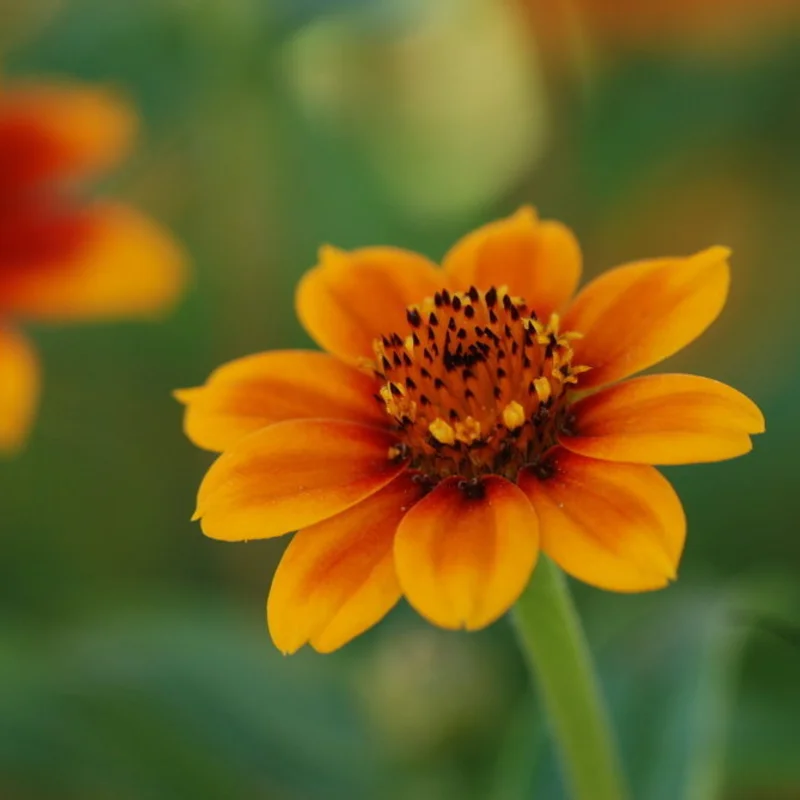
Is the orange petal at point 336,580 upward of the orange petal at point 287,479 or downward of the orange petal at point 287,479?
downward

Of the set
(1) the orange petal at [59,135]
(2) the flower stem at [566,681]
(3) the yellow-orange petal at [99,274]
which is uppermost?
(1) the orange petal at [59,135]

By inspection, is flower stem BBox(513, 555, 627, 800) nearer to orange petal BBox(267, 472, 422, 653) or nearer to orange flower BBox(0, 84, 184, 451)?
orange petal BBox(267, 472, 422, 653)

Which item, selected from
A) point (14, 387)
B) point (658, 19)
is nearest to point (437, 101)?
point (658, 19)

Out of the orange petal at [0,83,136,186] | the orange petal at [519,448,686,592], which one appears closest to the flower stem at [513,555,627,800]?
the orange petal at [519,448,686,592]

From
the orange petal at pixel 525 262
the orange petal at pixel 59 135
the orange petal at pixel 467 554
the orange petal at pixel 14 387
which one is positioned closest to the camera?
the orange petal at pixel 467 554

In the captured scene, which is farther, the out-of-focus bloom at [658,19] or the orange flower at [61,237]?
the out-of-focus bloom at [658,19]

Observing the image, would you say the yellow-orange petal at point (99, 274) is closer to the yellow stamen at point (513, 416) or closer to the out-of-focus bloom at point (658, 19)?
the yellow stamen at point (513, 416)

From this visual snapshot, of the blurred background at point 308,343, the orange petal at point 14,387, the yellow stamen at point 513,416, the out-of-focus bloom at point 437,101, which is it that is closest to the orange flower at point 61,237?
the orange petal at point 14,387

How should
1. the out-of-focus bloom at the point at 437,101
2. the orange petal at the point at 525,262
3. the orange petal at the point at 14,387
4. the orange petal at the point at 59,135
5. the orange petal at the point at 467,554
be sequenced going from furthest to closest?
the out-of-focus bloom at the point at 437,101
the orange petal at the point at 59,135
the orange petal at the point at 14,387
the orange petal at the point at 525,262
the orange petal at the point at 467,554
